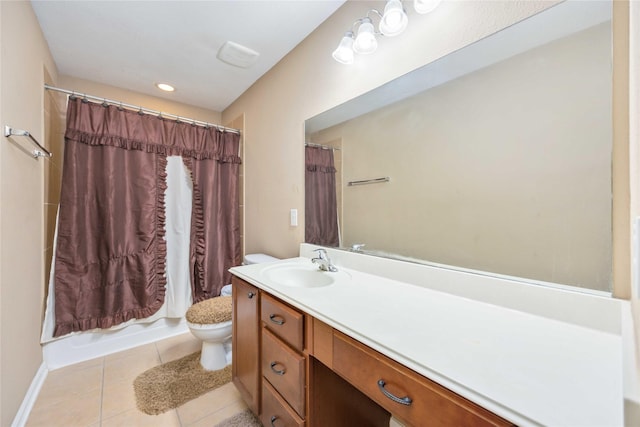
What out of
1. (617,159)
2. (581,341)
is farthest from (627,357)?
(617,159)

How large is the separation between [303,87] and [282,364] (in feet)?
5.40

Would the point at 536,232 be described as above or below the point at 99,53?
below

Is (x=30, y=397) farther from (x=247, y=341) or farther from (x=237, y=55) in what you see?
(x=237, y=55)

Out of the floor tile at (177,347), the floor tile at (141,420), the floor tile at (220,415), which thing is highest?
the floor tile at (141,420)

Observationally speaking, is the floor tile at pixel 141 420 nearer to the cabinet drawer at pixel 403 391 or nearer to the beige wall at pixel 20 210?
the beige wall at pixel 20 210

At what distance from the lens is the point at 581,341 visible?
0.60m

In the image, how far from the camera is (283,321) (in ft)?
3.03

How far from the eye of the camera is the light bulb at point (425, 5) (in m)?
0.94

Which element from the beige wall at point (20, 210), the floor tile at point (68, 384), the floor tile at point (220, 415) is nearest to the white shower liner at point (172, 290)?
the floor tile at point (68, 384)

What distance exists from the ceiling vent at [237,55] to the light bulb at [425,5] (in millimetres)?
1199

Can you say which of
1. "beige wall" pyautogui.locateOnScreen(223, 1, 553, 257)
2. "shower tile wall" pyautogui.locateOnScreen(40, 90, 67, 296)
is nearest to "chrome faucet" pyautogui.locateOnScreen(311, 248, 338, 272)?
"beige wall" pyautogui.locateOnScreen(223, 1, 553, 257)

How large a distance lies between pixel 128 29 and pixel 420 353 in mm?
2282

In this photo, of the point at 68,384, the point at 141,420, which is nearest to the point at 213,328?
the point at 141,420

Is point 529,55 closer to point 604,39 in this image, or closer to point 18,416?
point 604,39
